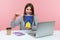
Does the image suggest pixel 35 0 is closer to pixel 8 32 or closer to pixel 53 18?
pixel 53 18

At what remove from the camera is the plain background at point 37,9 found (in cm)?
305

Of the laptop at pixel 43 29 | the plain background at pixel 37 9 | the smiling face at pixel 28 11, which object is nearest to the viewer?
the laptop at pixel 43 29

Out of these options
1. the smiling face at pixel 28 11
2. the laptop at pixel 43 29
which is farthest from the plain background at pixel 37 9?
the laptop at pixel 43 29

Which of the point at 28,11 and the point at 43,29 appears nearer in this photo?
the point at 43,29

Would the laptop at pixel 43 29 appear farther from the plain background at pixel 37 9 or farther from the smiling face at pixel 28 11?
the plain background at pixel 37 9

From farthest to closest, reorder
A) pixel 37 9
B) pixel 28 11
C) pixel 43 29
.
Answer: pixel 37 9 < pixel 28 11 < pixel 43 29

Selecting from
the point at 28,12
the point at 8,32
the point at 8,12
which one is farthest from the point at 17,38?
the point at 8,12

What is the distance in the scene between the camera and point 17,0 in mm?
3100

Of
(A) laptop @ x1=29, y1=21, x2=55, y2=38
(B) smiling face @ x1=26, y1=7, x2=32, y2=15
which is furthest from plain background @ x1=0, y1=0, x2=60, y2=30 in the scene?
(A) laptop @ x1=29, y1=21, x2=55, y2=38

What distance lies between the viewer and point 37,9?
10.4ft

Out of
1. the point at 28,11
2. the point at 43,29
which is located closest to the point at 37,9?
the point at 28,11

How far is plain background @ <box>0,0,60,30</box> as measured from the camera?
10.0ft

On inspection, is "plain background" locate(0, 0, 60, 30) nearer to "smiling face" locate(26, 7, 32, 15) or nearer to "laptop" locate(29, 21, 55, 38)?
"smiling face" locate(26, 7, 32, 15)

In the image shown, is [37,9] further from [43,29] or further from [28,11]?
[43,29]
